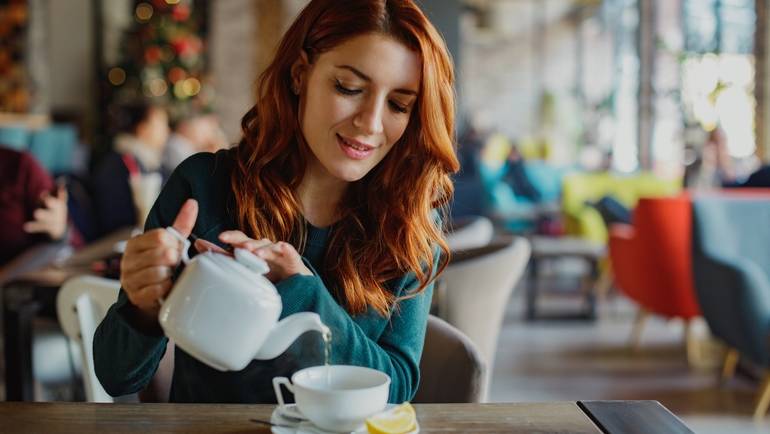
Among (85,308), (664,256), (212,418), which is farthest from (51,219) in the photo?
(664,256)

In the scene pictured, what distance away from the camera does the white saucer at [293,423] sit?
1.03 m

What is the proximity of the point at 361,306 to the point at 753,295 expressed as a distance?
2711mm

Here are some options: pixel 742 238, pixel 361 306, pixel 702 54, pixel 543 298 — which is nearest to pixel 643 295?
pixel 742 238

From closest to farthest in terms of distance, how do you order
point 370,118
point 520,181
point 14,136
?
1. point 370,118
2. point 14,136
3. point 520,181

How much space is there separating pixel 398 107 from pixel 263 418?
1.70 ft

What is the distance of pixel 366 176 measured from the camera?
1.54 m

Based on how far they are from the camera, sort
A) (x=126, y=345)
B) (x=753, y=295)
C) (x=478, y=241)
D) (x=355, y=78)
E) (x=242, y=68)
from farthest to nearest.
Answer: (x=242, y=68), (x=753, y=295), (x=478, y=241), (x=355, y=78), (x=126, y=345)

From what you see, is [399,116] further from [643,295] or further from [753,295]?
[643,295]

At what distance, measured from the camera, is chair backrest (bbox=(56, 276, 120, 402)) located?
1.55m

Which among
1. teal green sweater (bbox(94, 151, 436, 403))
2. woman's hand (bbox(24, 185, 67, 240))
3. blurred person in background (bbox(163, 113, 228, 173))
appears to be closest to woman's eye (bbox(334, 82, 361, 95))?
teal green sweater (bbox(94, 151, 436, 403))

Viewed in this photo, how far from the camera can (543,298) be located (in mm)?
6453

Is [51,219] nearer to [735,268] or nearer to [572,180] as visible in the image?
[735,268]

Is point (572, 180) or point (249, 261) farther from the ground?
point (249, 261)

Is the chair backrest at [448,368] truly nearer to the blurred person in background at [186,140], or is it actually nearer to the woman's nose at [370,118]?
the woman's nose at [370,118]
